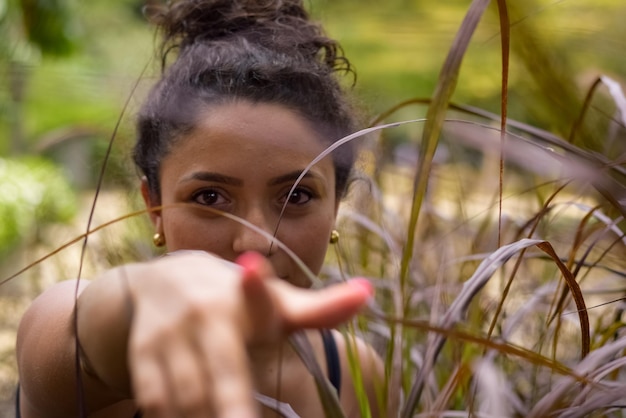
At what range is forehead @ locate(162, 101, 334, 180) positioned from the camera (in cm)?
62

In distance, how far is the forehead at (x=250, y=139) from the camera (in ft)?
2.04

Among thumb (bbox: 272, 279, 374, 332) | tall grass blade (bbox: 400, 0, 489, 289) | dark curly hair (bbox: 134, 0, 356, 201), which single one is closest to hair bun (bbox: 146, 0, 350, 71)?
dark curly hair (bbox: 134, 0, 356, 201)

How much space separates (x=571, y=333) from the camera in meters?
1.08

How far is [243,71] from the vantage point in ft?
2.18

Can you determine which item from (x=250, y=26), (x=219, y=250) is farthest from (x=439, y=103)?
(x=250, y=26)

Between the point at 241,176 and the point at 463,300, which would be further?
the point at 241,176

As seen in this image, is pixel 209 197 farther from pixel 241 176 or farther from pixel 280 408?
pixel 280 408

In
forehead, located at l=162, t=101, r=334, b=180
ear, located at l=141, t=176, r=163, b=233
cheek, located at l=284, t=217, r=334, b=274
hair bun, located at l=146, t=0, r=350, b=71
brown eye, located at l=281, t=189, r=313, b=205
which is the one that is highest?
hair bun, located at l=146, t=0, r=350, b=71

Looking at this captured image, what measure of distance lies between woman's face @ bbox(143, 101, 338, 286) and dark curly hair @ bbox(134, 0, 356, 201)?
0.02m

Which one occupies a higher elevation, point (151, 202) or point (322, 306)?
point (151, 202)

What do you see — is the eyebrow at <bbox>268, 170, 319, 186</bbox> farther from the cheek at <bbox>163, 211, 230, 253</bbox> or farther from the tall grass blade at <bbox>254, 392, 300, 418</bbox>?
the tall grass blade at <bbox>254, 392, 300, 418</bbox>

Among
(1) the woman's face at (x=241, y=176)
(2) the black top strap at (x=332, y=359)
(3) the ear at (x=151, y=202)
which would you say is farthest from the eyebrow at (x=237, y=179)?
(2) the black top strap at (x=332, y=359)

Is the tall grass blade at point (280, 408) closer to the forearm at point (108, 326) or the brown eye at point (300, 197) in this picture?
the forearm at point (108, 326)

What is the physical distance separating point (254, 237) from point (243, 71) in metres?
0.15
